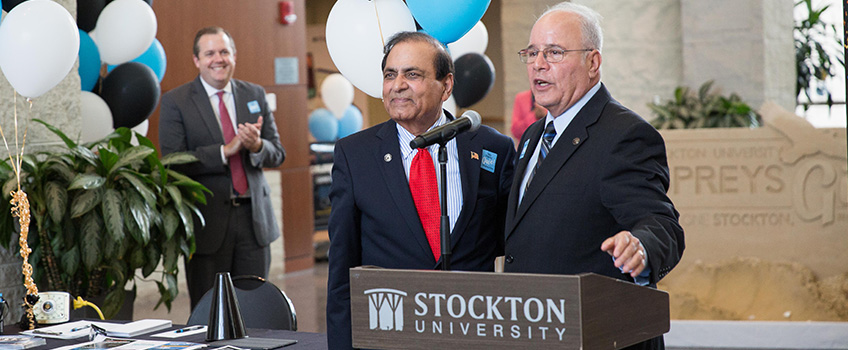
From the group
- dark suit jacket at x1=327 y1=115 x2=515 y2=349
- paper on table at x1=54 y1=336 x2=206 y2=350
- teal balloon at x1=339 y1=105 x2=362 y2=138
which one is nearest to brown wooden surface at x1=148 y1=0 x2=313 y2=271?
teal balloon at x1=339 y1=105 x2=362 y2=138

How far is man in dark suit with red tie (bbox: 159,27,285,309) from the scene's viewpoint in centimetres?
408

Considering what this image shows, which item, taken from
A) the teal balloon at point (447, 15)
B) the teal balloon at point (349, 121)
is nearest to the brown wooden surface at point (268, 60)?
the teal balloon at point (349, 121)

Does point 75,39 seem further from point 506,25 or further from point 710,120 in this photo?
point 506,25

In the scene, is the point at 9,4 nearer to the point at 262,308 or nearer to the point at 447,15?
the point at 262,308

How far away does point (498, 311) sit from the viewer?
1.43 metres

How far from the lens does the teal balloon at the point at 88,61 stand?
4352 millimetres

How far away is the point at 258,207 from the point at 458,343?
9.15 ft

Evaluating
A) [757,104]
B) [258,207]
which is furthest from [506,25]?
[258,207]

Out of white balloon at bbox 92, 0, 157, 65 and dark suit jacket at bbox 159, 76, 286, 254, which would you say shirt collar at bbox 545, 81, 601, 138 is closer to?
dark suit jacket at bbox 159, 76, 286, 254

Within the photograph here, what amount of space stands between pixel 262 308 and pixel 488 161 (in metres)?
1.10

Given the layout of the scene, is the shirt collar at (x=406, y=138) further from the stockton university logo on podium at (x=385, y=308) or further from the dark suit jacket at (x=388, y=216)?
the stockton university logo on podium at (x=385, y=308)

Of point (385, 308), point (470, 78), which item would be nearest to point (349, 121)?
point (470, 78)

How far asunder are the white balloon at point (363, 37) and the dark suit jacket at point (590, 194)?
52.8 inches

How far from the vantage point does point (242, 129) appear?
13.0 feet
